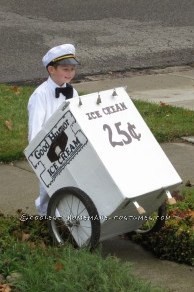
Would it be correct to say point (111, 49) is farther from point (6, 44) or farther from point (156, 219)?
point (156, 219)

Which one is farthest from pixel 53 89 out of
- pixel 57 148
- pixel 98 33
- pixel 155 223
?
pixel 98 33

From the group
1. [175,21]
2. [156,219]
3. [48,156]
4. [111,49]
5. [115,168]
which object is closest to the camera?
[115,168]

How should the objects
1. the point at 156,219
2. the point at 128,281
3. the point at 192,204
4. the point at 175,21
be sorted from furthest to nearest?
1. the point at 175,21
2. the point at 192,204
3. the point at 156,219
4. the point at 128,281

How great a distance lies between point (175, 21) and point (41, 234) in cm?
1178

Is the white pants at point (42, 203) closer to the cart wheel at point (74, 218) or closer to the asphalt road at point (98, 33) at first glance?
the cart wheel at point (74, 218)

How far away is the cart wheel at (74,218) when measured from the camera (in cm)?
495

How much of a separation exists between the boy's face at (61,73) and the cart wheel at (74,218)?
822mm

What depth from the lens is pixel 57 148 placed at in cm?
513

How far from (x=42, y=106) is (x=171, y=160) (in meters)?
2.49

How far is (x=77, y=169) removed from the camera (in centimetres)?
502

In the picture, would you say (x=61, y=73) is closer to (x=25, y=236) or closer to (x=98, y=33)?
(x=25, y=236)

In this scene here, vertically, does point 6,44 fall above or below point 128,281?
above

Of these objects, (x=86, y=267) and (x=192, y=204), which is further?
(x=192, y=204)

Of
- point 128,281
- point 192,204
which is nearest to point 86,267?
point 128,281
